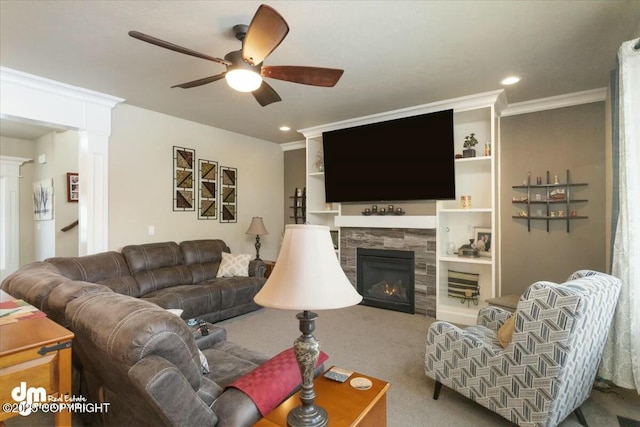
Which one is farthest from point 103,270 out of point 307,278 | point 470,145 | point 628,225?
point 628,225

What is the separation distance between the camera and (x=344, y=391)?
4.90 feet

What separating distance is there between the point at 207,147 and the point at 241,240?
1.67 metres

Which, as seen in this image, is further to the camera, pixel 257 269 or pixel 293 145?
pixel 293 145

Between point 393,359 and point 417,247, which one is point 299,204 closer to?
point 417,247

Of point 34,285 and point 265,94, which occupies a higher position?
point 265,94

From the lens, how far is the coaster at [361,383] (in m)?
1.52

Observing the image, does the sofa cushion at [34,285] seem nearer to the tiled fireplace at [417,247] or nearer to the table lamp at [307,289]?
the table lamp at [307,289]

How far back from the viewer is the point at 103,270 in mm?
3639

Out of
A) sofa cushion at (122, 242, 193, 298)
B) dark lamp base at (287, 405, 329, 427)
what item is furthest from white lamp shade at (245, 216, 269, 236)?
dark lamp base at (287, 405, 329, 427)

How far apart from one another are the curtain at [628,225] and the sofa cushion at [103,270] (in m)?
4.40

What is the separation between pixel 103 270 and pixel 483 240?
4.55 metres

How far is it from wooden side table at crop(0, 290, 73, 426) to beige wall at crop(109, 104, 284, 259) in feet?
8.90

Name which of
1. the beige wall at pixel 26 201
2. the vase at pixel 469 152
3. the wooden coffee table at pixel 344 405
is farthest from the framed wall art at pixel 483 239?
the beige wall at pixel 26 201

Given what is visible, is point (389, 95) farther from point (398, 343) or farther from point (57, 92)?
point (57, 92)
